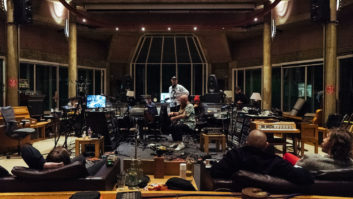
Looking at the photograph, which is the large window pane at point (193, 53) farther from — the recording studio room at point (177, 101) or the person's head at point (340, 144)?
the person's head at point (340, 144)

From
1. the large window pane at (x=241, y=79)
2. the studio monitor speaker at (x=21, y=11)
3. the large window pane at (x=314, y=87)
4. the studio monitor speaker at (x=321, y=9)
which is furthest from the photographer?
the large window pane at (x=241, y=79)

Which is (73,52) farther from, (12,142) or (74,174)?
(74,174)

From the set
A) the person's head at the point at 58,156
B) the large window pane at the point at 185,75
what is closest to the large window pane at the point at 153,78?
the large window pane at the point at 185,75

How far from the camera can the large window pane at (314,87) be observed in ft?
29.2

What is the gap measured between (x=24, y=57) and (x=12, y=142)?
4146mm

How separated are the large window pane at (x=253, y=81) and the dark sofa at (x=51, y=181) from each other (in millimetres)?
10048

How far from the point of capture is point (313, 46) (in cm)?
906

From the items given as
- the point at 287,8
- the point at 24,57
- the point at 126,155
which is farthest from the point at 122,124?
the point at 287,8

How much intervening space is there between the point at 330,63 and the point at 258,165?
5537 millimetres

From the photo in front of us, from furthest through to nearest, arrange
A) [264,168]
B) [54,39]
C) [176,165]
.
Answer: [54,39], [176,165], [264,168]

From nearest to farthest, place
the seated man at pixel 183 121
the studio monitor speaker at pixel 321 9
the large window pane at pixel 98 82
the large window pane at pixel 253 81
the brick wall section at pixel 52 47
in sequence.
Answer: the studio monitor speaker at pixel 321 9
the seated man at pixel 183 121
the brick wall section at pixel 52 47
the large window pane at pixel 253 81
the large window pane at pixel 98 82

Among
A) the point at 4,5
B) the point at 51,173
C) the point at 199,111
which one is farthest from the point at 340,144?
the point at 4,5

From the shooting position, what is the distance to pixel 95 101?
6766mm

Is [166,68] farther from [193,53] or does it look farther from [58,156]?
[58,156]
